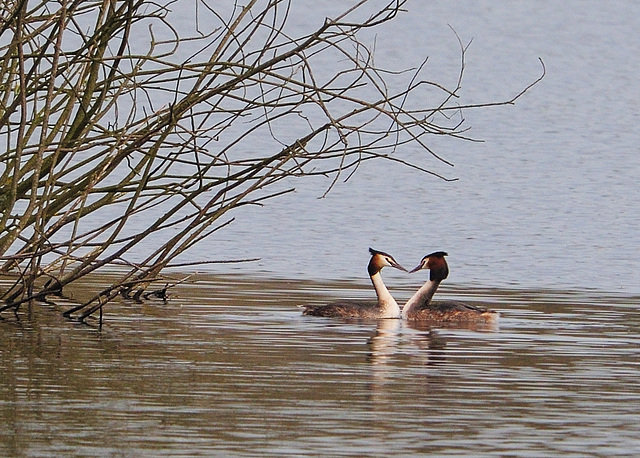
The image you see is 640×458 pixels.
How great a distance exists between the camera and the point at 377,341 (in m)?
10.5

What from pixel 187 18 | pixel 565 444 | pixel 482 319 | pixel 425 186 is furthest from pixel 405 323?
pixel 187 18

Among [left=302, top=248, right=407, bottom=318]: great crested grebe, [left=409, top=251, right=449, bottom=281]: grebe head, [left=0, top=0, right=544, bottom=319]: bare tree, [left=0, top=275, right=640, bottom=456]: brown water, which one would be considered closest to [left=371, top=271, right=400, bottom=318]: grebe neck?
[left=302, top=248, right=407, bottom=318]: great crested grebe

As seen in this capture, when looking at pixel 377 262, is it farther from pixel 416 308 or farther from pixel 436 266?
pixel 416 308

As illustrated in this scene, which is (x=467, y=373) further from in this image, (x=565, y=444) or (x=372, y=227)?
(x=372, y=227)

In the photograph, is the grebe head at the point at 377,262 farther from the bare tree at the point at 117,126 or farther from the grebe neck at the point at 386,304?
the bare tree at the point at 117,126

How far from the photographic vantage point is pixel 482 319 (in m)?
11.4

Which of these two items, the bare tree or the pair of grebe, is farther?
the pair of grebe

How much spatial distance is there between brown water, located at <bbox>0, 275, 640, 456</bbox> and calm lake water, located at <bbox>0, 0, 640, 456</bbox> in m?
0.02

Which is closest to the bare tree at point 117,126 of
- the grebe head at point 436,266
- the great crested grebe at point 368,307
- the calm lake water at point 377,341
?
the calm lake water at point 377,341

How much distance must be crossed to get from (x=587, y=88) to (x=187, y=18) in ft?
30.9

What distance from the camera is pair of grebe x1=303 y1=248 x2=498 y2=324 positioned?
1142 cm

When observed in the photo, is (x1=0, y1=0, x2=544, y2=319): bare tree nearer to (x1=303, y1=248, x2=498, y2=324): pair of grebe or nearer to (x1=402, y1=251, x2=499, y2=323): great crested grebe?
(x1=303, y1=248, x2=498, y2=324): pair of grebe

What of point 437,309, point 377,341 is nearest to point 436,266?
point 437,309

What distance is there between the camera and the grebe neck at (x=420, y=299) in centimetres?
1220
